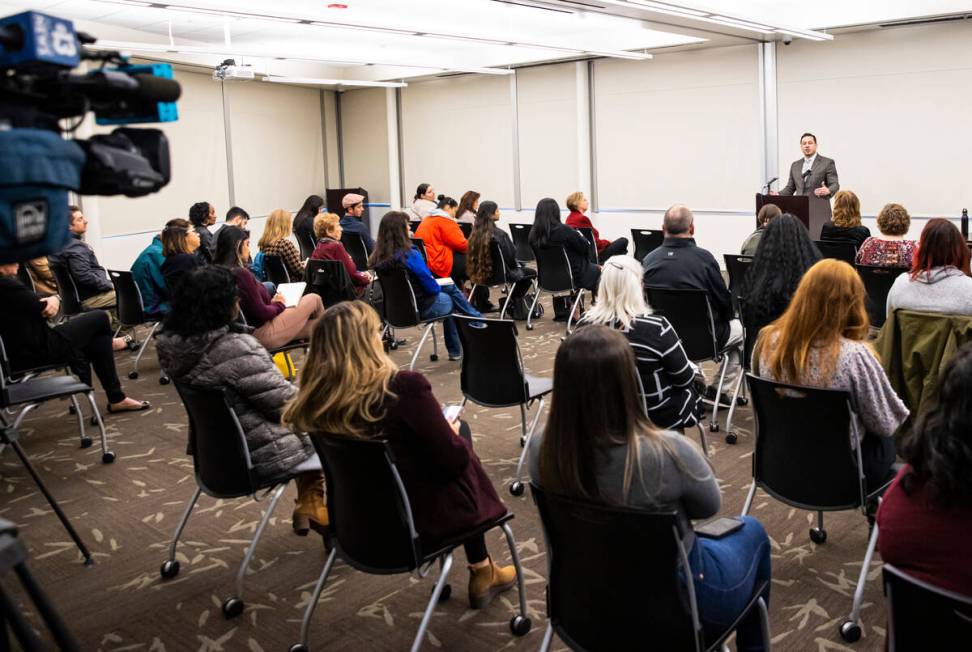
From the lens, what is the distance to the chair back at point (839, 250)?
666cm

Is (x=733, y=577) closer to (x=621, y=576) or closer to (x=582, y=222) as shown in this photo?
(x=621, y=576)

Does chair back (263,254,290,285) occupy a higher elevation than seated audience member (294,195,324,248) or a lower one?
lower

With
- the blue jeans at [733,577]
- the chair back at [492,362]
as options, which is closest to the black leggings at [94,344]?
the chair back at [492,362]

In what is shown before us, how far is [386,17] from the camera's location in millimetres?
10930

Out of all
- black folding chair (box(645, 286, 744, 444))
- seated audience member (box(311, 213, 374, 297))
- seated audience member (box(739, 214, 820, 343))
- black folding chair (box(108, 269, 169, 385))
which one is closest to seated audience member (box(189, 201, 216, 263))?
black folding chair (box(108, 269, 169, 385))

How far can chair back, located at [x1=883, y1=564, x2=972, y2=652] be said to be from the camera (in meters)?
1.73

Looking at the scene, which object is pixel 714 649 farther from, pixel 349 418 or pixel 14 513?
pixel 14 513

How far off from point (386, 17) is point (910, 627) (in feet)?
33.7

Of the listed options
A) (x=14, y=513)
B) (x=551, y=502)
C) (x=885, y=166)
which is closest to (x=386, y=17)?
(x=885, y=166)

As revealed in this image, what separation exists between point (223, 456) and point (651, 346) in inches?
70.5

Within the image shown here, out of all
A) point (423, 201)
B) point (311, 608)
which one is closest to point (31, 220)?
point (311, 608)

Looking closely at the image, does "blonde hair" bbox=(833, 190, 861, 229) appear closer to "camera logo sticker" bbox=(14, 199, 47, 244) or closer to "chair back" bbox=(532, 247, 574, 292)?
"chair back" bbox=(532, 247, 574, 292)

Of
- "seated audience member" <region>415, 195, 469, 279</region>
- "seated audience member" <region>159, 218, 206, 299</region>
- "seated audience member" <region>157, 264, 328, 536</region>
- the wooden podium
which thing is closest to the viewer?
"seated audience member" <region>157, 264, 328, 536</region>

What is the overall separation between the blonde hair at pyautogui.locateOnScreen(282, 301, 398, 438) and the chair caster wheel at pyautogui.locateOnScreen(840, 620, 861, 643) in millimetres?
1654
